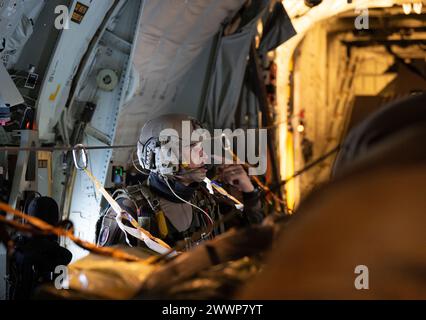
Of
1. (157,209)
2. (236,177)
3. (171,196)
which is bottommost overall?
(157,209)

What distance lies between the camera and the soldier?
3391mm

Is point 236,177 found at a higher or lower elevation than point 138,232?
higher

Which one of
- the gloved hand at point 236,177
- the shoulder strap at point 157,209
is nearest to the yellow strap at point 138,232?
the shoulder strap at point 157,209

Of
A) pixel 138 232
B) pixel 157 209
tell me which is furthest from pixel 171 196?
pixel 138 232

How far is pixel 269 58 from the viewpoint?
5824 millimetres

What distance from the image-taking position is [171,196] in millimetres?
3615

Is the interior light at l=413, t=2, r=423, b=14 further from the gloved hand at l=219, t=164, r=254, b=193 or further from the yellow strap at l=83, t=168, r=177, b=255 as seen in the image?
the yellow strap at l=83, t=168, r=177, b=255

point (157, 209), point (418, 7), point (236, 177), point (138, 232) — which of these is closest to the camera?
point (138, 232)

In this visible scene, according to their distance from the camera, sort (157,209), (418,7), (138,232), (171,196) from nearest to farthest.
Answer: (138,232)
(157,209)
(171,196)
(418,7)

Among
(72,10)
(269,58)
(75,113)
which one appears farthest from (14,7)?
(269,58)

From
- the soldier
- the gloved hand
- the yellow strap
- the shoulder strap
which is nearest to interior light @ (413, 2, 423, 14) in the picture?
the gloved hand

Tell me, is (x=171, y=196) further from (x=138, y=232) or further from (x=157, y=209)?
(x=138, y=232)
